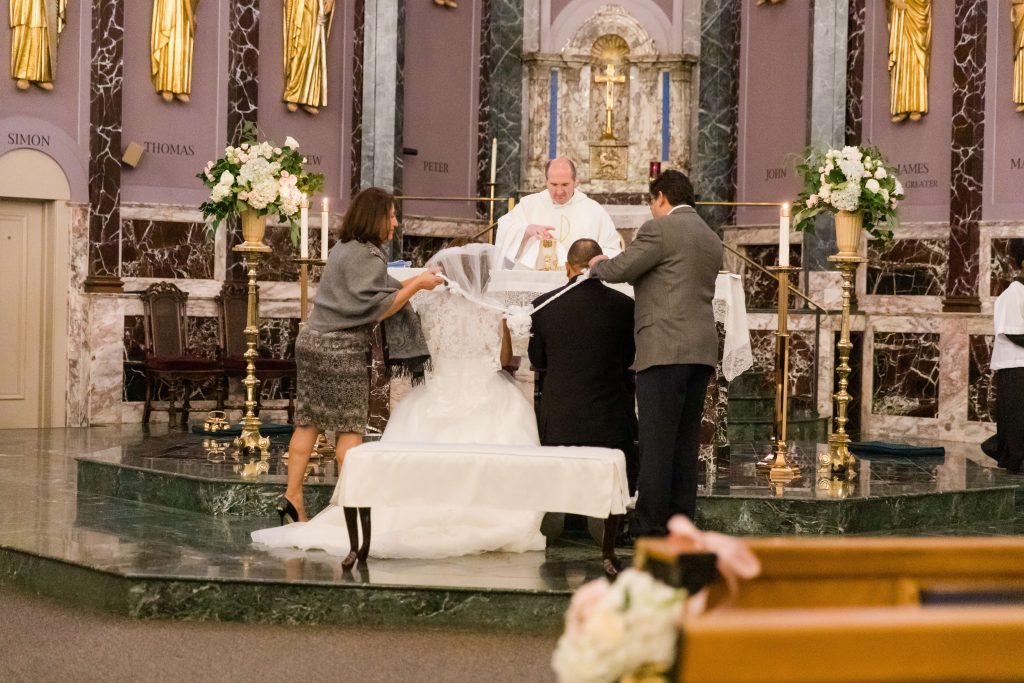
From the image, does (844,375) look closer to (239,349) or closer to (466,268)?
(466,268)

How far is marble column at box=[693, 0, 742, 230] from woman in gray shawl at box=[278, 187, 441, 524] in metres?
8.44

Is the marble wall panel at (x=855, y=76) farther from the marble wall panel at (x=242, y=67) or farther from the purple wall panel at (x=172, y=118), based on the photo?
the purple wall panel at (x=172, y=118)

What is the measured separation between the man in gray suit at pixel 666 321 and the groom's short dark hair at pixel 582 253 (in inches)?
5.0

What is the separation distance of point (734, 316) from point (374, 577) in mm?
3229

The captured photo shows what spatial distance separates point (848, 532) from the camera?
7.24 metres

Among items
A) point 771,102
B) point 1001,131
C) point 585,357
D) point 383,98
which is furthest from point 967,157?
point 585,357

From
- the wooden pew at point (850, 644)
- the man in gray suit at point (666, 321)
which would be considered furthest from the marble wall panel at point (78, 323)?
the wooden pew at point (850, 644)

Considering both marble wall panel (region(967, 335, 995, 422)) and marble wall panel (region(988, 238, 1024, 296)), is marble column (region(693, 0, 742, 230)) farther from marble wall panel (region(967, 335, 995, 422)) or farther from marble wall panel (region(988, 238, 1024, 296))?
marble wall panel (region(967, 335, 995, 422))

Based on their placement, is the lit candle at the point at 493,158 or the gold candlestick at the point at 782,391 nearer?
the gold candlestick at the point at 782,391

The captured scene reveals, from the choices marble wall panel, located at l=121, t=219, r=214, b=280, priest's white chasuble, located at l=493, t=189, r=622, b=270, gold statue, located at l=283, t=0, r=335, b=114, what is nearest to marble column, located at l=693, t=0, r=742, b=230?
gold statue, located at l=283, t=0, r=335, b=114

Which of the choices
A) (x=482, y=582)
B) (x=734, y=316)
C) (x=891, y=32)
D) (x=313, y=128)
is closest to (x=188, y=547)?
A: (x=482, y=582)

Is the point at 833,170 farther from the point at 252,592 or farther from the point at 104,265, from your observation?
the point at 104,265

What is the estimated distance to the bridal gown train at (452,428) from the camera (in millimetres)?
6426

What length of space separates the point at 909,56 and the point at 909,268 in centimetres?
211
